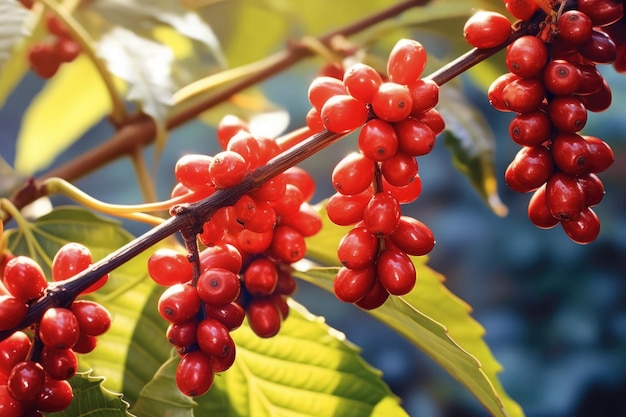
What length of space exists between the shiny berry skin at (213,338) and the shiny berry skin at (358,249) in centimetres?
5

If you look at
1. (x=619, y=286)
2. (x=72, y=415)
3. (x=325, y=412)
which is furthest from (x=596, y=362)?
(x=72, y=415)

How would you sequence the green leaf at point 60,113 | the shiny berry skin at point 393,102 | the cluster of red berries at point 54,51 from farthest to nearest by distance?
the green leaf at point 60,113, the cluster of red berries at point 54,51, the shiny berry skin at point 393,102

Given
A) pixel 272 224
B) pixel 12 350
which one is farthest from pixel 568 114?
pixel 12 350

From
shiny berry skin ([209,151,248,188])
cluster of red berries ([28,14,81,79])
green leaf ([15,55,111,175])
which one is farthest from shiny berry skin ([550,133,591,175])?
green leaf ([15,55,111,175])

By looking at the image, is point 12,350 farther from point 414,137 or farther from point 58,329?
point 414,137

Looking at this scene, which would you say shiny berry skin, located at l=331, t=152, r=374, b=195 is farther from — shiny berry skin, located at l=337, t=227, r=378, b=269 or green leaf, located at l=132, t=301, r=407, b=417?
green leaf, located at l=132, t=301, r=407, b=417

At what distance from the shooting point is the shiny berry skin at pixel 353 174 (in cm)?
26

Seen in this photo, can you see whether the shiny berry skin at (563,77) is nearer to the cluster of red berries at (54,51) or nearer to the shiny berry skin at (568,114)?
the shiny berry skin at (568,114)

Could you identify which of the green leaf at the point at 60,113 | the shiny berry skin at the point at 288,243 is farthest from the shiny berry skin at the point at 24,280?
the green leaf at the point at 60,113

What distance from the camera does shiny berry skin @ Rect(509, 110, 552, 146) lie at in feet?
0.85

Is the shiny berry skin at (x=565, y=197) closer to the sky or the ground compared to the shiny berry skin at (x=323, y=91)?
closer to the ground

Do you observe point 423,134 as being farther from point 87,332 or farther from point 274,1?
point 274,1

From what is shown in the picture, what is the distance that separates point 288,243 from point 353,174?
3.2 inches

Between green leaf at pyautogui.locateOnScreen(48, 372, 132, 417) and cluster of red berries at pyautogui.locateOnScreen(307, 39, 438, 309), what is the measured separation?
11cm
